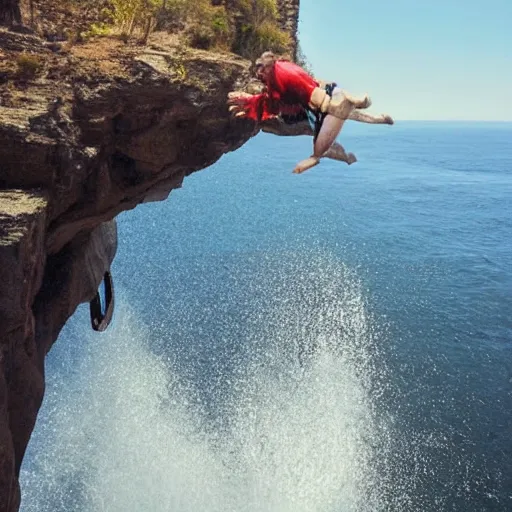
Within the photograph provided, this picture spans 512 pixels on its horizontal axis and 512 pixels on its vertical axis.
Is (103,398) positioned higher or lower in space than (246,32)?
lower

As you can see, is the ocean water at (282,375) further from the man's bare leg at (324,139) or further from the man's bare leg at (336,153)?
the man's bare leg at (324,139)

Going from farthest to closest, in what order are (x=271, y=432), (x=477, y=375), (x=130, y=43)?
(x=477, y=375) → (x=271, y=432) → (x=130, y=43)

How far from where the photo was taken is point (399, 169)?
222ft

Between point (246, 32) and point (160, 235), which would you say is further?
point (160, 235)

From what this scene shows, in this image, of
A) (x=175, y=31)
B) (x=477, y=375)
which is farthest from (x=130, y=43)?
(x=477, y=375)

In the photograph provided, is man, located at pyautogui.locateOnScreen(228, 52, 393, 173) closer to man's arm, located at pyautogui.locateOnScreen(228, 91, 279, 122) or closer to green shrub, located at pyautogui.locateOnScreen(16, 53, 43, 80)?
man's arm, located at pyautogui.locateOnScreen(228, 91, 279, 122)

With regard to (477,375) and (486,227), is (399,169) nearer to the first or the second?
(486,227)

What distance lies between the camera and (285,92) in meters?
8.20

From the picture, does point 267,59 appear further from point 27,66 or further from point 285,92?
point 27,66

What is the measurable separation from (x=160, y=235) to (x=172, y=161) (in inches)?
969

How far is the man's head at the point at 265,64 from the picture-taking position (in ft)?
26.1

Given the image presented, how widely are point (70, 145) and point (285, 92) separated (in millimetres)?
3600

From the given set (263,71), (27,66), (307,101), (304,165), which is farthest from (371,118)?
(27,66)

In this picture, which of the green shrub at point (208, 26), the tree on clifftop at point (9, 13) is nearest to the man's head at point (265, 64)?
the green shrub at point (208, 26)
